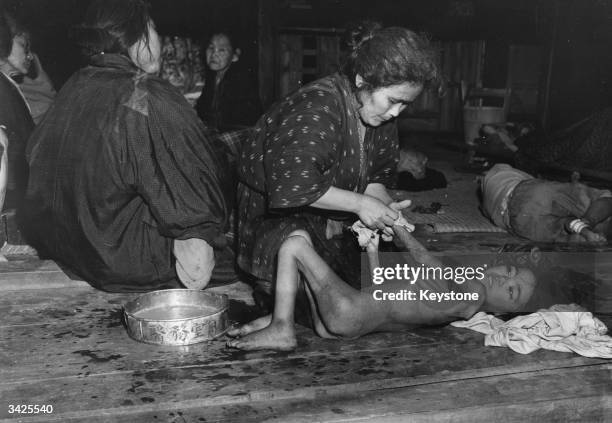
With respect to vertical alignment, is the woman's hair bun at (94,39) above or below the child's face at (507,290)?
above

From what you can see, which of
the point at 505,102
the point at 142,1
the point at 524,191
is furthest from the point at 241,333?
the point at 505,102

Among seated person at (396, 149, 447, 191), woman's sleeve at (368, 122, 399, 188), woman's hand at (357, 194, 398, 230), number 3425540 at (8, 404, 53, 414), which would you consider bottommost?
number 3425540 at (8, 404, 53, 414)

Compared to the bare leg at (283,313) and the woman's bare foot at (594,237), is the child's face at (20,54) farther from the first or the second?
the woman's bare foot at (594,237)

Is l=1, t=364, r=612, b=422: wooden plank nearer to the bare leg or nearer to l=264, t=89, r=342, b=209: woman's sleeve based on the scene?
the bare leg

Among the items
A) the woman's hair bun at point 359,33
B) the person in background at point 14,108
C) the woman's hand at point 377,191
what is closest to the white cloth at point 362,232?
the woman's hand at point 377,191

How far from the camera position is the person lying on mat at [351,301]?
2910mm

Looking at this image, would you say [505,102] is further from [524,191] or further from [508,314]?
[508,314]

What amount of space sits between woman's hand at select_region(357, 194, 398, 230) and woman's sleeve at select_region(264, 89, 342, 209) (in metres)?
0.18

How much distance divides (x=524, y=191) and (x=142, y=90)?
3022 millimetres

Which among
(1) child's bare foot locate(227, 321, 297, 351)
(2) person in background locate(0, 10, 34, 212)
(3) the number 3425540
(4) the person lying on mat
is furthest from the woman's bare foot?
(2) person in background locate(0, 10, 34, 212)

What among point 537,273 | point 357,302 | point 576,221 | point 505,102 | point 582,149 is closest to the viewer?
Answer: point 357,302

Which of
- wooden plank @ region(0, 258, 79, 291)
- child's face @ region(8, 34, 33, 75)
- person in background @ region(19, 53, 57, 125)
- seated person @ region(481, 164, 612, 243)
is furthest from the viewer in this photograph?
person in background @ region(19, 53, 57, 125)

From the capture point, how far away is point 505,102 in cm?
1001

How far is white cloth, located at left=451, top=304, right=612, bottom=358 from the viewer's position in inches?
117
